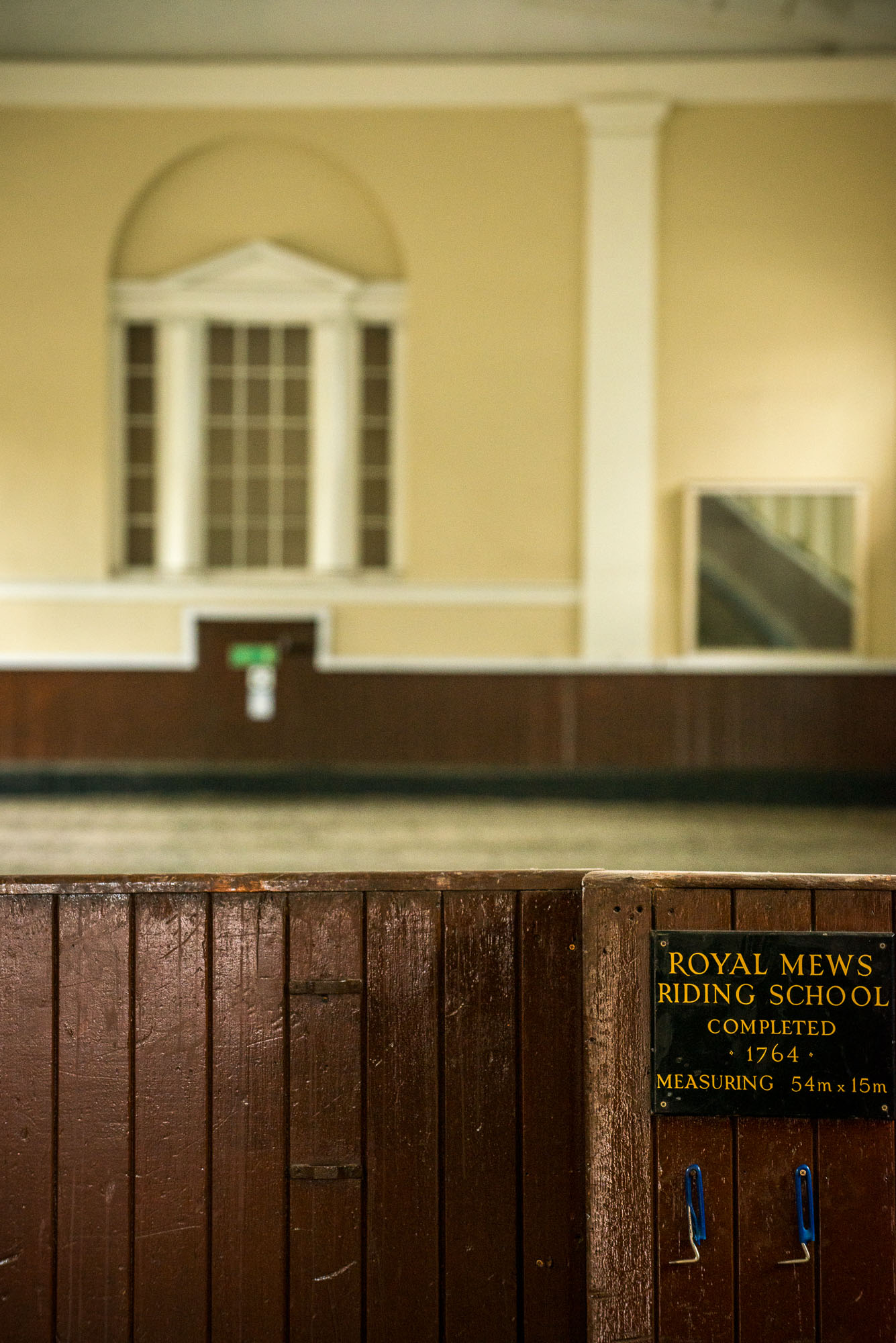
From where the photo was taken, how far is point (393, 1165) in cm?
236

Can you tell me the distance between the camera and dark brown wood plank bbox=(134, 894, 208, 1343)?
235cm

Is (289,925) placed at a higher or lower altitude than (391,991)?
higher

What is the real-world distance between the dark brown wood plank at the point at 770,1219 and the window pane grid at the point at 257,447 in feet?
26.0

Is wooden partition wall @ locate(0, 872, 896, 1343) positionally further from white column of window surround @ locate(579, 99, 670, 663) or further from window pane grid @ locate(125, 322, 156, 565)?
window pane grid @ locate(125, 322, 156, 565)

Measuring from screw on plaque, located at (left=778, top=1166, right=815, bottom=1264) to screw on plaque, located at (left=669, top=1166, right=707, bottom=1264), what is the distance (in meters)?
0.18

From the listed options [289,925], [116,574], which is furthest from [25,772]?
[289,925]

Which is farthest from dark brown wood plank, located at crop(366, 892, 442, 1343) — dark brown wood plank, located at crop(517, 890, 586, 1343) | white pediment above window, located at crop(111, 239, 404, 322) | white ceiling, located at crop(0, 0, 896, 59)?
white ceiling, located at crop(0, 0, 896, 59)

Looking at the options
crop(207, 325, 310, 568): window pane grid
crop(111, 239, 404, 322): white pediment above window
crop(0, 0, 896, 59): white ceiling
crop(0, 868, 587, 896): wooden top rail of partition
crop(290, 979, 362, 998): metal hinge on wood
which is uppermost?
crop(0, 0, 896, 59): white ceiling

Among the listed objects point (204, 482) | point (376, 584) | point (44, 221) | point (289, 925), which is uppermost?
point (44, 221)

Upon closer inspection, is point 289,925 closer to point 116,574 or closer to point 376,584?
point 376,584

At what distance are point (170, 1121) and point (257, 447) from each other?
318 inches

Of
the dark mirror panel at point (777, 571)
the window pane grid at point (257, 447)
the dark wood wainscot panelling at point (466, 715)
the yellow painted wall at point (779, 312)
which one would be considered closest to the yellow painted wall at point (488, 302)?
the yellow painted wall at point (779, 312)

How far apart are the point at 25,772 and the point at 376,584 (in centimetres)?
366

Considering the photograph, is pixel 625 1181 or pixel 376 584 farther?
pixel 376 584
